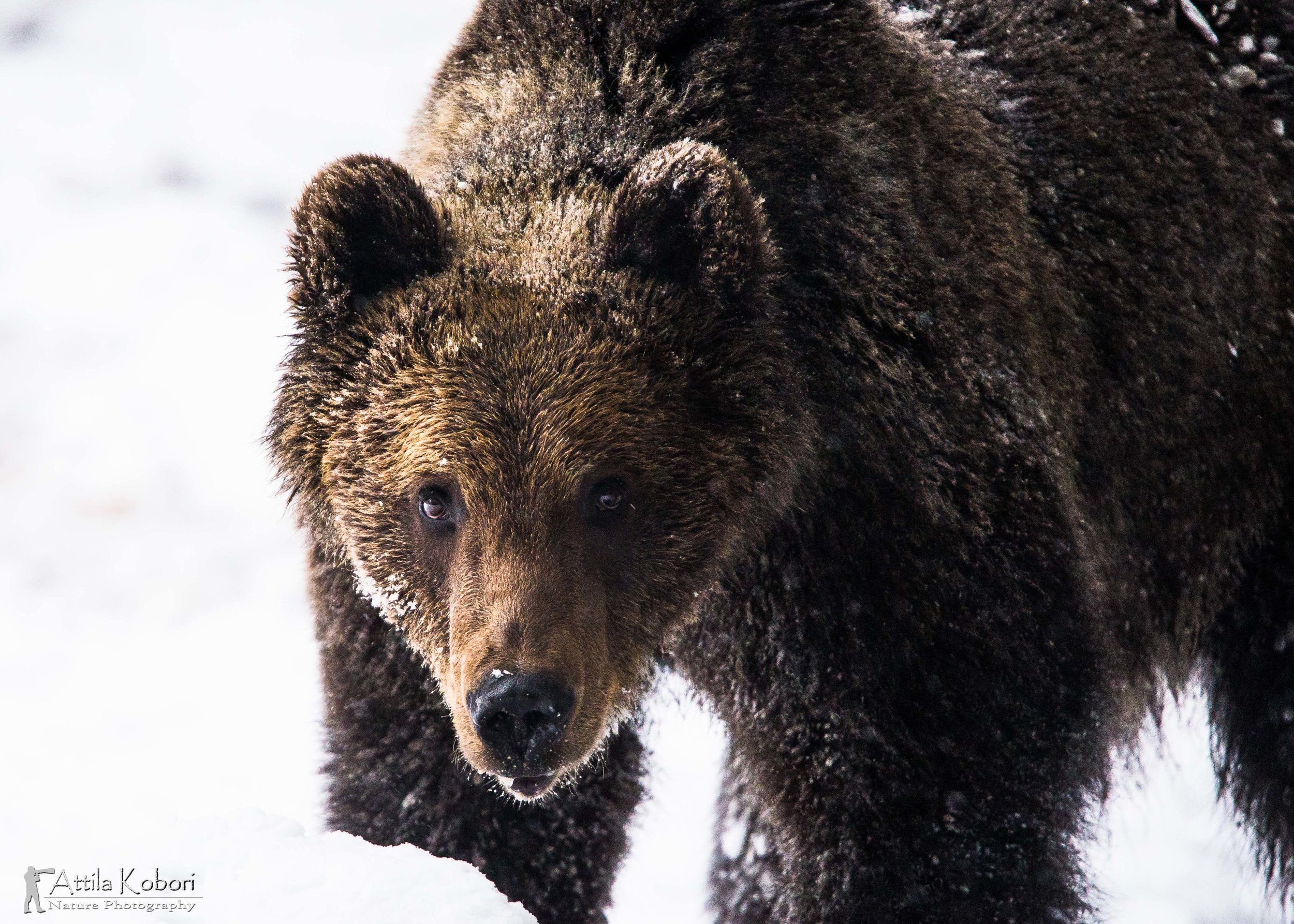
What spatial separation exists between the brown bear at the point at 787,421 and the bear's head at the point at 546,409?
1 cm

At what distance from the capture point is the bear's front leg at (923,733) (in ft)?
14.9

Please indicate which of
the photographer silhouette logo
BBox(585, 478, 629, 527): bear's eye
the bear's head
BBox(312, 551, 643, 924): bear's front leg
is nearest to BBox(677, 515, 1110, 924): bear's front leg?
the bear's head

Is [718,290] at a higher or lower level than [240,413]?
higher

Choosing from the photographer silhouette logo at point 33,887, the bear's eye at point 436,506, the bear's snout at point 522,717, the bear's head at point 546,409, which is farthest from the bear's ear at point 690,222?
the photographer silhouette logo at point 33,887

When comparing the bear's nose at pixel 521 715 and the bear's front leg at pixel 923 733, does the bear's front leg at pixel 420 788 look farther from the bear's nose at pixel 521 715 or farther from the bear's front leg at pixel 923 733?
the bear's nose at pixel 521 715

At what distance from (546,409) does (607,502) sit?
1.01ft

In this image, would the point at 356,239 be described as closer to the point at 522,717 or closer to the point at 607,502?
the point at 607,502

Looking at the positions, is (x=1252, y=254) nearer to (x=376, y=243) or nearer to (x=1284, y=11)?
(x=1284, y=11)

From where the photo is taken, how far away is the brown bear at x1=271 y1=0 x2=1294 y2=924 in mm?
4223

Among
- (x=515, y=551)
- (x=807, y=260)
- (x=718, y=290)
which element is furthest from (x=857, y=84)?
(x=515, y=551)

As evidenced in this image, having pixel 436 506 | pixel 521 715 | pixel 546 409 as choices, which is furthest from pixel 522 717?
pixel 546 409

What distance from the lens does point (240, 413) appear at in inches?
440

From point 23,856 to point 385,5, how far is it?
1347 cm

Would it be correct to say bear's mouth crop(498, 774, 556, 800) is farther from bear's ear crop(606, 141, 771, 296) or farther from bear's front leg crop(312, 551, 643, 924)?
bear's ear crop(606, 141, 771, 296)
